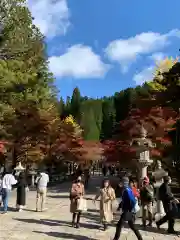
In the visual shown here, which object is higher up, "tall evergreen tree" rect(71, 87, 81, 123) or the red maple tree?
"tall evergreen tree" rect(71, 87, 81, 123)

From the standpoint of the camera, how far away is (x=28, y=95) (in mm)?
26969

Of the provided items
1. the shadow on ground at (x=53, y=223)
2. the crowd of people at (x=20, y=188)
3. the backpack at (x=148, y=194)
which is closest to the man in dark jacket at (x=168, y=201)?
the backpack at (x=148, y=194)

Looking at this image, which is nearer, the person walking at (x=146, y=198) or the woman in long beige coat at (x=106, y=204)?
the woman in long beige coat at (x=106, y=204)

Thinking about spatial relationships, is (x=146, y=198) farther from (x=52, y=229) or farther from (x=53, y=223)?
(x=53, y=223)

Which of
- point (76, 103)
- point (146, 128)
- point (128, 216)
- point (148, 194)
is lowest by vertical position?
point (128, 216)

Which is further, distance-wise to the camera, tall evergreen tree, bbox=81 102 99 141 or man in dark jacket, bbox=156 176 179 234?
tall evergreen tree, bbox=81 102 99 141

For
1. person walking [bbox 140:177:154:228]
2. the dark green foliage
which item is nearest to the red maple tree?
person walking [bbox 140:177:154:228]

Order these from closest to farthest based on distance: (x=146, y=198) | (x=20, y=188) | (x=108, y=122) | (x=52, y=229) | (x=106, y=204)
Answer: (x=106, y=204) < (x=52, y=229) < (x=146, y=198) < (x=20, y=188) < (x=108, y=122)

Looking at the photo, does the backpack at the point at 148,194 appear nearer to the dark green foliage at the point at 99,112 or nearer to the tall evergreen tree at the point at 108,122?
the dark green foliage at the point at 99,112

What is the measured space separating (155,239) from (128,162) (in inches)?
577

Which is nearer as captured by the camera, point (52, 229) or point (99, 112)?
point (52, 229)

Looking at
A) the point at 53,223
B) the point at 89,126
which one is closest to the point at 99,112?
the point at 89,126

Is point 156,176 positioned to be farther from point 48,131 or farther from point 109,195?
point 48,131

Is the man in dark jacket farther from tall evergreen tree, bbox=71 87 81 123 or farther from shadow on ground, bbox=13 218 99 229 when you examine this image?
tall evergreen tree, bbox=71 87 81 123
